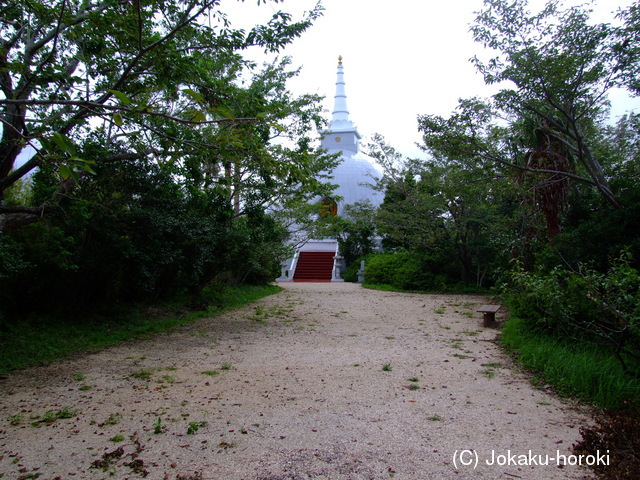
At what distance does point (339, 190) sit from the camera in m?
27.9

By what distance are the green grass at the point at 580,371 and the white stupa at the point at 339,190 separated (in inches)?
466

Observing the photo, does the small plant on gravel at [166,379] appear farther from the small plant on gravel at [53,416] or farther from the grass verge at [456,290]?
the grass verge at [456,290]

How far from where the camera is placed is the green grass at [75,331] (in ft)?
18.9

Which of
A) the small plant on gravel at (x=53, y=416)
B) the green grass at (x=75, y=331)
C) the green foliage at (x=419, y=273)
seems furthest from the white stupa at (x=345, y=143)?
the small plant on gravel at (x=53, y=416)

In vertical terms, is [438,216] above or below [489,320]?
above

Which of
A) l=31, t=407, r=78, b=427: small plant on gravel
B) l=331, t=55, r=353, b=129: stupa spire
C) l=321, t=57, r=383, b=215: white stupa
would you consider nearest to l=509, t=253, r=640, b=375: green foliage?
l=31, t=407, r=78, b=427: small plant on gravel

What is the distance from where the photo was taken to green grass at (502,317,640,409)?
4.02 metres

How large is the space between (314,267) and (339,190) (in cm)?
677

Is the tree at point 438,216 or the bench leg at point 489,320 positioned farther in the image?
the tree at point 438,216

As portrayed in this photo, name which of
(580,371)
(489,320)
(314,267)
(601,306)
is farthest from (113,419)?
(314,267)

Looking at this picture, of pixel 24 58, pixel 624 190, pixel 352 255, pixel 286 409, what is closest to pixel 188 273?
pixel 24 58

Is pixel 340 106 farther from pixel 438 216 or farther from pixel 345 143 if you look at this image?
pixel 438 216

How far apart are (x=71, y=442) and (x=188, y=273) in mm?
5654

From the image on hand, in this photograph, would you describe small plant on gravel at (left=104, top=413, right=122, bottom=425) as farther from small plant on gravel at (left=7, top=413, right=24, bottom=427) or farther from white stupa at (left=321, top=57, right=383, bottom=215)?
white stupa at (left=321, top=57, right=383, bottom=215)
